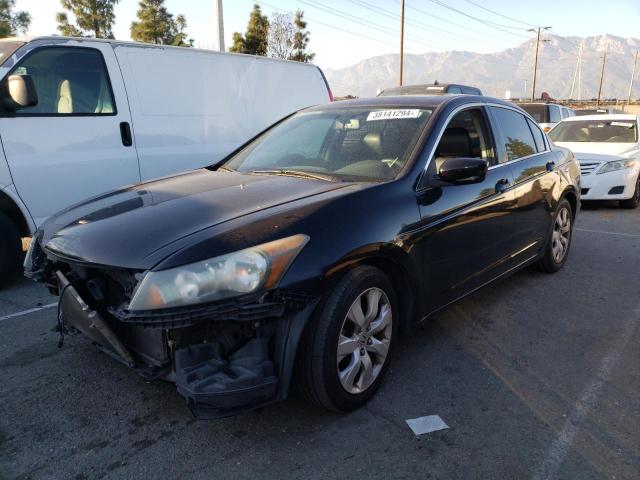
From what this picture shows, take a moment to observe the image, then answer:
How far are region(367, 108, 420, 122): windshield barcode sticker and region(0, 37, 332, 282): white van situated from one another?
9.03ft

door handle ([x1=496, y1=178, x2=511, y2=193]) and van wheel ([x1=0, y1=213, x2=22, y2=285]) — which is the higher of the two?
door handle ([x1=496, y1=178, x2=511, y2=193])

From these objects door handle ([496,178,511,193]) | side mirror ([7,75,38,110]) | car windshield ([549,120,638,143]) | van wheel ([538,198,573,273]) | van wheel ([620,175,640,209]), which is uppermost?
side mirror ([7,75,38,110])

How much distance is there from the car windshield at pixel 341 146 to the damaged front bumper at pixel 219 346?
1.15 meters

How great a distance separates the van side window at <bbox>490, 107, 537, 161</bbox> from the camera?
4.04m

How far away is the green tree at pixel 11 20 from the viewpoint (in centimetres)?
2497

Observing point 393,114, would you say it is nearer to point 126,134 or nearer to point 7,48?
point 126,134

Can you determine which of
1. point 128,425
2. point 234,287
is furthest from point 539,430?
point 128,425

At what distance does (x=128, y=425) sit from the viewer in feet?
8.24

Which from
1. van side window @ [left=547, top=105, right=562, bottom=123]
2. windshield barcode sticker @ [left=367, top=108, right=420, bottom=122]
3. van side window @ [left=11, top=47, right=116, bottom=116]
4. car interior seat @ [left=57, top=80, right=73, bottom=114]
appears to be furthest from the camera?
A: van side window @ [left=547, top=105, right=562, bottom=123]

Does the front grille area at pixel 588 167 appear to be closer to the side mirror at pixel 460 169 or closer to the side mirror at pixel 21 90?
the side mirror at pixel 460 169

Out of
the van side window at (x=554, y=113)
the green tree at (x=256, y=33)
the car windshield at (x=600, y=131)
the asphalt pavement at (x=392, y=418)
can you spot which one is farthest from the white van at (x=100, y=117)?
the green tree at (x=256, y=33)

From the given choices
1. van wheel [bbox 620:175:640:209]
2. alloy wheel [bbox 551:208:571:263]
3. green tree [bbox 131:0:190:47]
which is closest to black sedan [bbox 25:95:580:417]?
alloy wheel [bbox 551:208:571:263]

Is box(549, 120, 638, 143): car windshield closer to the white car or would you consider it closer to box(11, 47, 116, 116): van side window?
the white car

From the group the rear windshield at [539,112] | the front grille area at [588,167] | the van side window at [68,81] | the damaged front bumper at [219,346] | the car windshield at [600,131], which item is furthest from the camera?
the rear windshield at [539,112]
